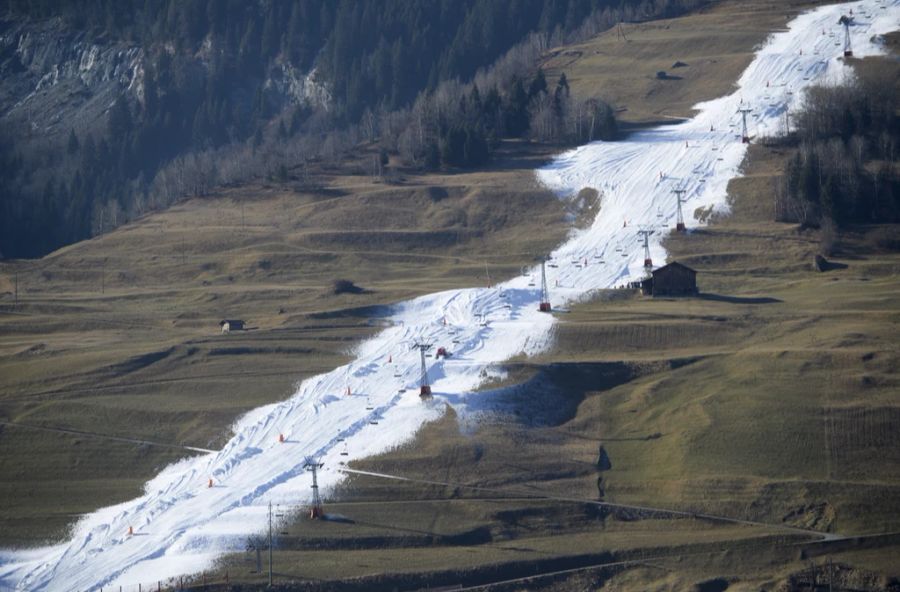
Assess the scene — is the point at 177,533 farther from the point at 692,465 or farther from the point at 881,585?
the point at 881,585

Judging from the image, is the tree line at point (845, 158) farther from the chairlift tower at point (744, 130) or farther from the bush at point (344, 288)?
the bush at point (344, 288)

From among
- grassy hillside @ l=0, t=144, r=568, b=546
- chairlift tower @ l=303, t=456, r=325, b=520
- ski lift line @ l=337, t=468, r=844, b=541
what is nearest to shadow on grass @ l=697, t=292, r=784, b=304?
grassy hillside @ l=0, t=144, r=568, b=546

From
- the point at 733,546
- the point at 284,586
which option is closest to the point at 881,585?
the point at 733,546

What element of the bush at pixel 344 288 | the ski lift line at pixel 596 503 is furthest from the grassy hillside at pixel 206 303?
the ski lift line at pixel 596 503

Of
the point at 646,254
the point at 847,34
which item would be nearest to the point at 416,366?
the point at 646,254

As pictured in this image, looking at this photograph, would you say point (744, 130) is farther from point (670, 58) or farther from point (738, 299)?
point (738, 299)
